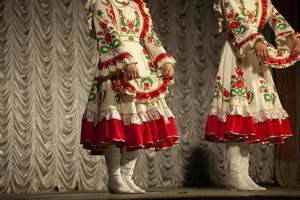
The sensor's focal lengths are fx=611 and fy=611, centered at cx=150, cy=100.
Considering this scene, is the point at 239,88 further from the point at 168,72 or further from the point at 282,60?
the point at 168,72

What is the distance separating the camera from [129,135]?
315 cm

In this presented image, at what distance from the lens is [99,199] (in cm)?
296

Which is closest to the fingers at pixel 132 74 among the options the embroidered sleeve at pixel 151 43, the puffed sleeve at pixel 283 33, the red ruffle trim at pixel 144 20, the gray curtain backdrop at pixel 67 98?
the embroidered sleeve at pixel 151 43

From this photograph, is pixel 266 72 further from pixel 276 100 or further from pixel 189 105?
pixel 189 105

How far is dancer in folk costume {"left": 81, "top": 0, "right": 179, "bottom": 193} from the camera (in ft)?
10.3

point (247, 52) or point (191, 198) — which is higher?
point (247, 52)

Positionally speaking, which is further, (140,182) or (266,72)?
(140,182)

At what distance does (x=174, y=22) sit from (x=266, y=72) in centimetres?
209

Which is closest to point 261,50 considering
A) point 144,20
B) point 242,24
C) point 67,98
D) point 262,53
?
point 262,53

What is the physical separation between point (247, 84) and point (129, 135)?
3.03 feet

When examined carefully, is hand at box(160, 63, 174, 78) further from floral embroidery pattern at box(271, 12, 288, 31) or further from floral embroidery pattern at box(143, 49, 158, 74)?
floral embroidery pattern at box(271, 12, 288, 31)

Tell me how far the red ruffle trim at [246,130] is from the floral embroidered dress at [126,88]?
0.46 metres

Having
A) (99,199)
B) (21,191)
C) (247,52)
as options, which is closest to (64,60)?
(21,191)

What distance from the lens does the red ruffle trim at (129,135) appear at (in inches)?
123
